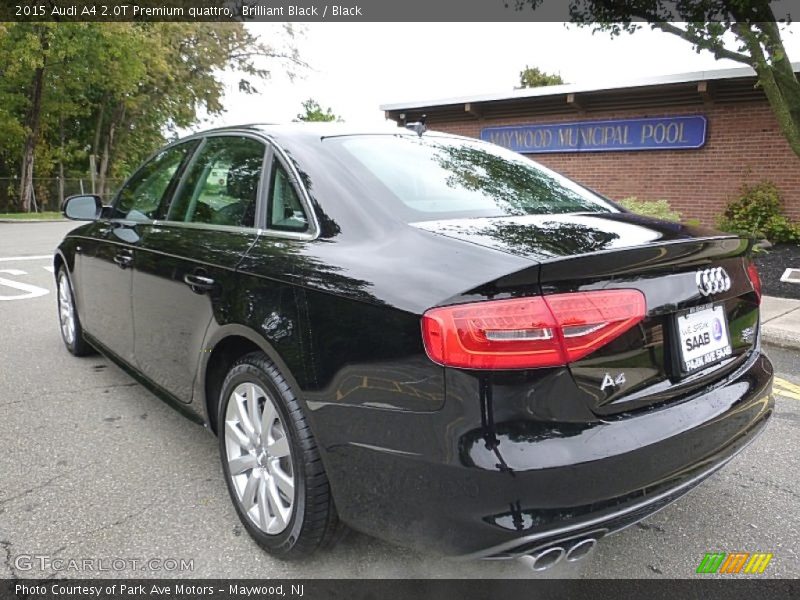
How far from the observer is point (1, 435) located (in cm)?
333

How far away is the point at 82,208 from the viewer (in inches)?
157

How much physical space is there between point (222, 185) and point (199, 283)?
0.53 m

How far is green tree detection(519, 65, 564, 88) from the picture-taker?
33878 millimetres

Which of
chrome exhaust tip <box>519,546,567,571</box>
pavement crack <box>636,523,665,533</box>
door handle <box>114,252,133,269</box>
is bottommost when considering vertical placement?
pavement crack <box>636,523,665,533</box>

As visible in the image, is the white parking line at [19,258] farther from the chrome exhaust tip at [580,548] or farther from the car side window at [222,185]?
the chrome exhaust tip at [580,548]

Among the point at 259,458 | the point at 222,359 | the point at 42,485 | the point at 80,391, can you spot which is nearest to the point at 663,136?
the point at 80,391

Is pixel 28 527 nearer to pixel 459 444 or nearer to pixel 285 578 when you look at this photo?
pixel 285 578

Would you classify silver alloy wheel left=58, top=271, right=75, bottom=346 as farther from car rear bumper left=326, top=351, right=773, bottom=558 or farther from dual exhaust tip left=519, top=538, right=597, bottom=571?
dual exhaust tip left=519, top=538, right=597, bottom=571

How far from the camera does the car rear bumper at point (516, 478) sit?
1614 mm

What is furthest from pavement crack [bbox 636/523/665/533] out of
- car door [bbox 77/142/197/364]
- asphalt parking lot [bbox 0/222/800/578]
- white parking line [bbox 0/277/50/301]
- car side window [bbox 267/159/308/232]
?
white parking line [bbox 0/277/50/301]

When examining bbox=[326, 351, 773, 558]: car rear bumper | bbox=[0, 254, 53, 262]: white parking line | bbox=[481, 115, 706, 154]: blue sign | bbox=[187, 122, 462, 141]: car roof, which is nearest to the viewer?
bbox=[326, 351, 773, 558]: car rear bumper

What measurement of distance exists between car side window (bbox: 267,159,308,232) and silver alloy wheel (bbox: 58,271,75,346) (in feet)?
9.05

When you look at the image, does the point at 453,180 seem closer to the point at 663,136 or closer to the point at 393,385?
the point at 393,385

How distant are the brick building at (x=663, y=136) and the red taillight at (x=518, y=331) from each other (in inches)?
424
